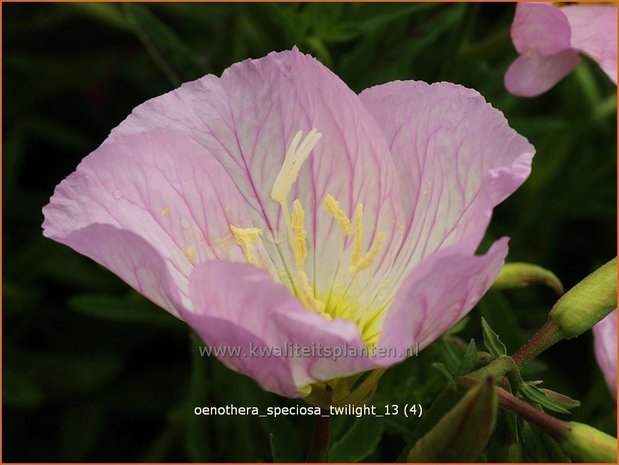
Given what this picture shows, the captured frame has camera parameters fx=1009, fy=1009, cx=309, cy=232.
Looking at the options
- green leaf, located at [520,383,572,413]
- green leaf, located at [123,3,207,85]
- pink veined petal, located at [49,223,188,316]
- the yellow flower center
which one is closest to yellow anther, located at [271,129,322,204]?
the yellow flower center

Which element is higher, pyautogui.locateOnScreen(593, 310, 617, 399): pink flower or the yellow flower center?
the yellow flower center

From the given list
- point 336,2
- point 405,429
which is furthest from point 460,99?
point 336,2

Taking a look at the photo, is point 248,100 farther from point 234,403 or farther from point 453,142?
point 234,403

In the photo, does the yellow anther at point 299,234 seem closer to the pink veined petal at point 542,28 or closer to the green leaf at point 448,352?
the green leaf at point 448,352

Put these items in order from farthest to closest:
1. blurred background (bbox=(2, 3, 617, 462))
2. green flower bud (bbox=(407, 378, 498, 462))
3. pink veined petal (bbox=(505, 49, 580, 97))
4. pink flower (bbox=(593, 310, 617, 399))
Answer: blurred background (bbox=(2, 3, 617, 462)) → pink veined petal (bbox=(505, 49, 580, 97)) → pink flower (bbox=(593, 310, 617, 399)) → green flower bud (bbox=(407, 378, 498, 462))

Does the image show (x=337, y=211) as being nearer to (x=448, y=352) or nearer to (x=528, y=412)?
(x=448, y=352)

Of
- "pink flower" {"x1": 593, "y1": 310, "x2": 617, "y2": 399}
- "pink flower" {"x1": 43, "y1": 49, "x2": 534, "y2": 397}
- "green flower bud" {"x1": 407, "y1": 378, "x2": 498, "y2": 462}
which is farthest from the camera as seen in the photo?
"pink flower" {"x1": 593, "y1": 310, "x2": 617, "y2": 399}

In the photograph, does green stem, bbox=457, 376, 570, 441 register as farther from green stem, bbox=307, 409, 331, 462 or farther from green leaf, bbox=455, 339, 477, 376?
green stem, bbox=307, 409, 331, 462

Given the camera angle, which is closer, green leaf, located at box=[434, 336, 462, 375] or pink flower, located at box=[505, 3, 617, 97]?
green leaf, located at box=[434, 336, 462, 375]
